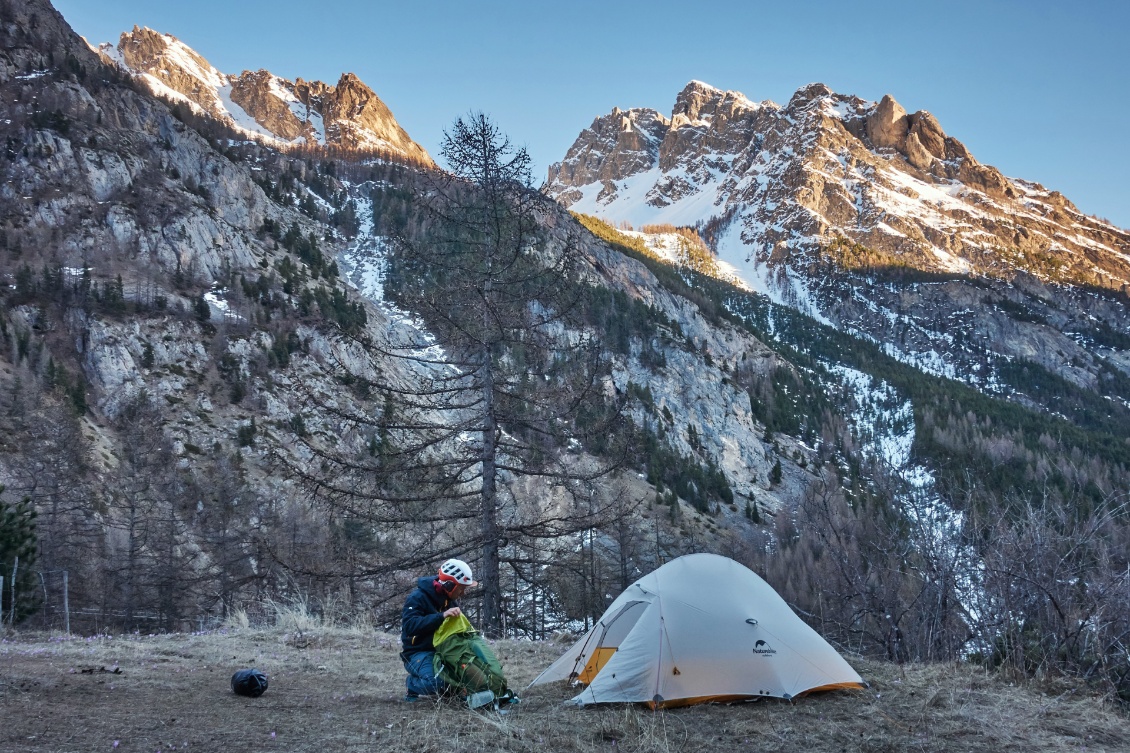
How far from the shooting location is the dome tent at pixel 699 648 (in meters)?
6.23

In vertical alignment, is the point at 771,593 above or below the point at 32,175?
below

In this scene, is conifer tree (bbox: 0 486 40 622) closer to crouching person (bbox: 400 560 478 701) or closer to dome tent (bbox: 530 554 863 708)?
crouching person (bbox: 400 560 478 701)

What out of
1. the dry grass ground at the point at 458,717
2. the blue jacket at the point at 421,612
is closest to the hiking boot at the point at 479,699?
the dry grass ground at the point at 458,717

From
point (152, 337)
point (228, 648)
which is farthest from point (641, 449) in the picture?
point (152, 337)

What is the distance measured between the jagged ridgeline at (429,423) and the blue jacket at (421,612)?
4.52 meters

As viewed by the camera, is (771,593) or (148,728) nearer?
(148,728)

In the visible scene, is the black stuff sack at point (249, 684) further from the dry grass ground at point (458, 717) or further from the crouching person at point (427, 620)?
the crouching person at point (427, 620)

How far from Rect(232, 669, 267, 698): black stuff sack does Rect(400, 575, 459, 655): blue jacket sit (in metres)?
1.20

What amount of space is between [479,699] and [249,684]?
198cm

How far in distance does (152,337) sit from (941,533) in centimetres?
6121

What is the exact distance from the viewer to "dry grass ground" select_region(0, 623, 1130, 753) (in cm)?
451

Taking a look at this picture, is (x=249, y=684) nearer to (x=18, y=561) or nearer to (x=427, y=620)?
(x=427, y=620)

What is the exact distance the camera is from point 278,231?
85.1 m

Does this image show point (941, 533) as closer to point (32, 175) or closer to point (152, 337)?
point (152, 337)
